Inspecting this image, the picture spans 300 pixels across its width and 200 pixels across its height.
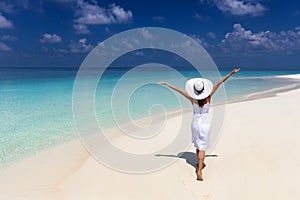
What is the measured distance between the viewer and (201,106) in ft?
16.6

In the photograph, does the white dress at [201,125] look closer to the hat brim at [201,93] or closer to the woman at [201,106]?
the woman at [201,106]

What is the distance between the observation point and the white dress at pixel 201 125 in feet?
16.7

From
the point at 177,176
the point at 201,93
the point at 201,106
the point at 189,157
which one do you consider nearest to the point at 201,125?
the point at 201,106

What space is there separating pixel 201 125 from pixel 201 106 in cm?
37

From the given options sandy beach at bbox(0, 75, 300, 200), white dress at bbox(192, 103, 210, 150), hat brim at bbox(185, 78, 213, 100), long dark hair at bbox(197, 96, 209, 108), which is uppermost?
hat brim at bbox(185, 78, 213, 100)

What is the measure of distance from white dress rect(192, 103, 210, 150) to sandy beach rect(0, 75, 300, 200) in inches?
25.6

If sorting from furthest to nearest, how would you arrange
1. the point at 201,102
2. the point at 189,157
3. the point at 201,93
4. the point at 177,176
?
the point at 189,157, the point at 177,176, the point at 201,102, the point at 201,93

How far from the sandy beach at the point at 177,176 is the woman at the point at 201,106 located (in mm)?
Result: 569

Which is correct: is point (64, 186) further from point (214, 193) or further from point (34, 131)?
point (34, 131)

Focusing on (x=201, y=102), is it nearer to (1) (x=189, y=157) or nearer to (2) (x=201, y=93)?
(2) (x=201, y=93)

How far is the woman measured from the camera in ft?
16.2

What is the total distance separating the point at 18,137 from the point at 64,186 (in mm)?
4441

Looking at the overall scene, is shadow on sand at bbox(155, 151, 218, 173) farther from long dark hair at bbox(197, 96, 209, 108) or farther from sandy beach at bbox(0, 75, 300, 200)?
long dark hair at bbox(197, 96, 209, 108)

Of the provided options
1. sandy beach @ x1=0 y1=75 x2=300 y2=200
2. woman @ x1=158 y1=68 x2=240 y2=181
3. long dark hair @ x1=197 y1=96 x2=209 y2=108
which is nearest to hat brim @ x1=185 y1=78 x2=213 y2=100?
woman @ x1=158 y1=68 x2=240 y2=181
